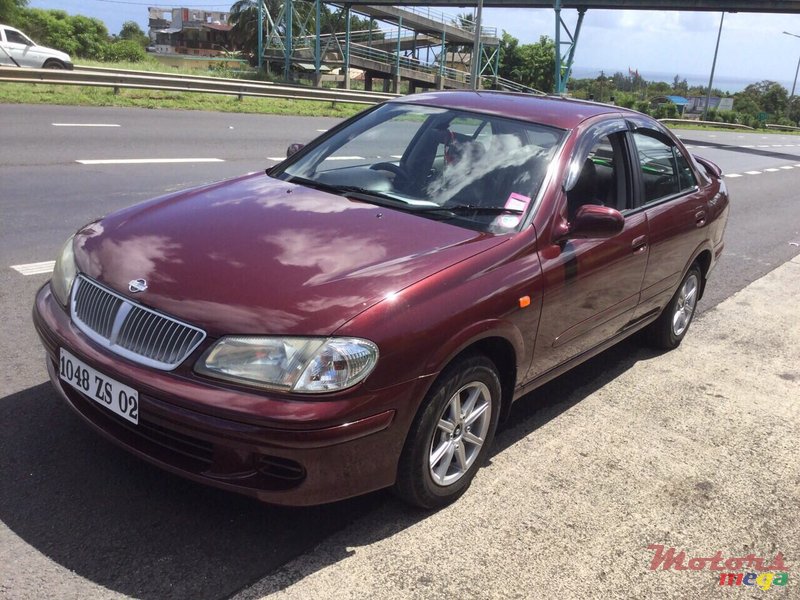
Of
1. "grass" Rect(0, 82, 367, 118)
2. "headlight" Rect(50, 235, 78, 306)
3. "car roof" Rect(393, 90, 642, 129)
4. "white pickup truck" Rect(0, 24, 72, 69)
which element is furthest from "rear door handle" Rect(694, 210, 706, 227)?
"white pickup truck" Rect(0, 24, 72, 69)

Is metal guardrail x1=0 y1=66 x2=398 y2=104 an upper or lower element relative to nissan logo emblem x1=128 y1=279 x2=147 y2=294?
upper

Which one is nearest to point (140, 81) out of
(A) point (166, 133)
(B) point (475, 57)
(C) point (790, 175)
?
(A) point (166, 133)

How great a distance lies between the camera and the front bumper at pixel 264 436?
2.53 meters

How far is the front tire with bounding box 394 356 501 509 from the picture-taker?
2.92m

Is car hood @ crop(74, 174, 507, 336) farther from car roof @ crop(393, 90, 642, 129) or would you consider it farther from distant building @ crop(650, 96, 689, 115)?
distant building @ crop(650, 96, 689, 115)

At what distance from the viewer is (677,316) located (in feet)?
17.7

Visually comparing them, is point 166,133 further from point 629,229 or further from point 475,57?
point 475,57

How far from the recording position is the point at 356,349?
103 inches

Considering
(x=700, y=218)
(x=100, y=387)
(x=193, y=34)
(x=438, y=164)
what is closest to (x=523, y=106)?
(x=438, y=164)

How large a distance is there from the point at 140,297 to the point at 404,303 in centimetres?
97

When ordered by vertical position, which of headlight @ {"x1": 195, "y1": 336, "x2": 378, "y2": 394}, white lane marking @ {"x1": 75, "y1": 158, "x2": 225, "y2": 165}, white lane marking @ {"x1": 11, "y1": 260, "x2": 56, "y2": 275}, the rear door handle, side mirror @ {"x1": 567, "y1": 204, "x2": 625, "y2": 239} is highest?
side mirror @ {"x1": 567, "y1": 204, "x2": 625, "y2": 239}

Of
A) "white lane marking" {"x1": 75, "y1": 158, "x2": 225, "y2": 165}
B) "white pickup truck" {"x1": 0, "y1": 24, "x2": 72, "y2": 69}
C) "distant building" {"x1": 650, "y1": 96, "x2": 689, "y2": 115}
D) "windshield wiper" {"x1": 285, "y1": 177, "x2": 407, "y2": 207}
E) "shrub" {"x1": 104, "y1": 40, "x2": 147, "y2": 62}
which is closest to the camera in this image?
"windshield wiper" {"x1": 285, "y1": 177, "x2": 407, "y2": 207}

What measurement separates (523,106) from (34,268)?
369 cm

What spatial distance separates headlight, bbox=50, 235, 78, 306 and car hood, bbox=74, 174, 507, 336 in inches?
2.2
